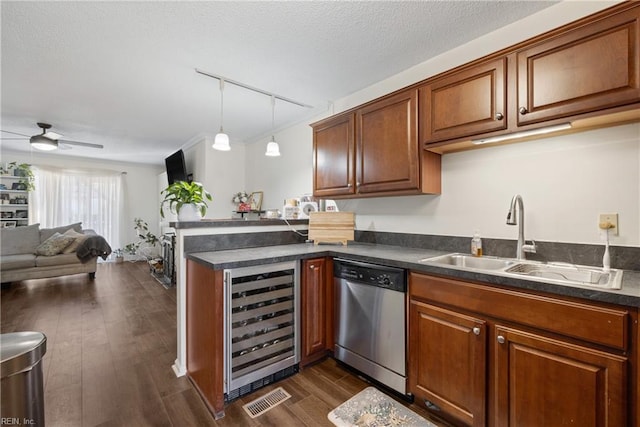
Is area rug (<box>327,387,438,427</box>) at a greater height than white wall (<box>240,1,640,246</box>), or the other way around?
white wall (<box>240,1,640,246</box>)

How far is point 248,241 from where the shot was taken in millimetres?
2283

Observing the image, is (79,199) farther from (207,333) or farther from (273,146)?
(207,333)

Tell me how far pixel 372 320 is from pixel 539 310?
Result: 0.96m

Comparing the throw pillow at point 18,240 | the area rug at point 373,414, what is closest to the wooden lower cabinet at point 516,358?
the area rug at point 373,414

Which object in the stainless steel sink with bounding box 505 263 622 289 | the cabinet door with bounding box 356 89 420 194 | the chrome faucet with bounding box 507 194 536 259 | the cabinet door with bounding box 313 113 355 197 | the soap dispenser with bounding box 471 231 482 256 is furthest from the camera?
the cabinet door with bounding box 313 113 355 197

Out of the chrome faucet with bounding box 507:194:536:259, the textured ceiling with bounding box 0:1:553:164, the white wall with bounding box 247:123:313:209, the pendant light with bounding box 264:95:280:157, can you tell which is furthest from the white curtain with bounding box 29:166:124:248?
the chrome faucet with bounding box 507:194:536:259

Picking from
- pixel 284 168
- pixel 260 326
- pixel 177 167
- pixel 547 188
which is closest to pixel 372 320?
pixel 260 326

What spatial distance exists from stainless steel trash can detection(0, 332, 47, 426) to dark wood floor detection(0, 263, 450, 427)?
2.19ft

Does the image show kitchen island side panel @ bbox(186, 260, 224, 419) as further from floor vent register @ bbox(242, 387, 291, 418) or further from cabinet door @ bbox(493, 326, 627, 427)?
cabinet door @ bbox(493, 326, 627, 427)

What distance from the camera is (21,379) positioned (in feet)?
3.29

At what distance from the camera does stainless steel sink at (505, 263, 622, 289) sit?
131 centimetres

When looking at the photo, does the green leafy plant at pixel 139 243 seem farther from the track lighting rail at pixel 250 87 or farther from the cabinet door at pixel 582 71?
the cabinet door at pixel 582 71

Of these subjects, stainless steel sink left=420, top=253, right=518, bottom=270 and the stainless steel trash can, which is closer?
the stainless steel trash can

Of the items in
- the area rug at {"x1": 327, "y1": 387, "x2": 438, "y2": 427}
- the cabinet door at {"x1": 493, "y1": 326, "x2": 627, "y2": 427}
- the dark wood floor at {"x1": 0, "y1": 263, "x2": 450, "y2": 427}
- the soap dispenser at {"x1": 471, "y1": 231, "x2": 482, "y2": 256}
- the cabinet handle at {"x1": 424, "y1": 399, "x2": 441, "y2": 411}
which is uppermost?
the soap dispenser at {"x1": 471, "y1": 231, "x2": 482, "y2": 256}
